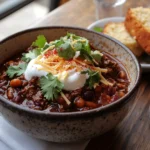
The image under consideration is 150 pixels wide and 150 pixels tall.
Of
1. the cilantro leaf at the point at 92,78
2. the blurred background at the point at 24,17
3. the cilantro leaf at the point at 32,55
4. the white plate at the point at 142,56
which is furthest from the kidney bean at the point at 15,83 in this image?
the blurred background at the point at 24,17

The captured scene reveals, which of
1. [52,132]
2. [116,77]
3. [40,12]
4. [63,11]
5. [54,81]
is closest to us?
[52,132]

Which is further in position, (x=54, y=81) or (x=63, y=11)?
(x=63, y=11)

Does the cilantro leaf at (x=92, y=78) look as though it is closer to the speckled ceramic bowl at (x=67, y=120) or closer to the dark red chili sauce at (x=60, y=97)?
the dark red chili sauce at (x=60, y=97)

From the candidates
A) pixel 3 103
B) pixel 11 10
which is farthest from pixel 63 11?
pixel 3 103

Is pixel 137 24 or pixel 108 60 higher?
pixel 108 60

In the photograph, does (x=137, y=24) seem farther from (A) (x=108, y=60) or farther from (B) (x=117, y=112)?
(B) (x=117, y=112)
